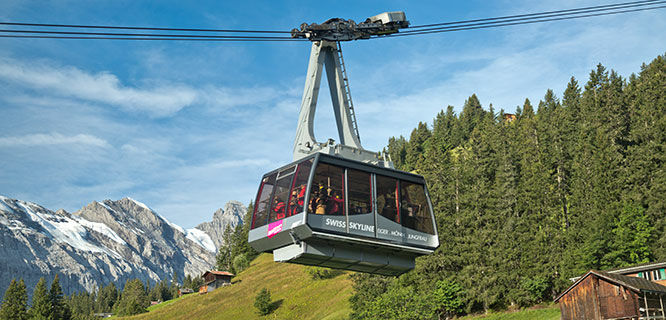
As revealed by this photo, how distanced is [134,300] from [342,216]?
113841 mm

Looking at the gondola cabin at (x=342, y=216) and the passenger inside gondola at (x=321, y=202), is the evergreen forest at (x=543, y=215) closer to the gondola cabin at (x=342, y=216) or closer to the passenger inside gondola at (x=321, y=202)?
the gondola cabin at (x=342, y=216)

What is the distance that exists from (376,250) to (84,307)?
19668cm

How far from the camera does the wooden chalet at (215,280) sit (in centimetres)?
11944

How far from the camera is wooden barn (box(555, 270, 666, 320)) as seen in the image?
1703 inches

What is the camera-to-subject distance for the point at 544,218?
68.0 meters

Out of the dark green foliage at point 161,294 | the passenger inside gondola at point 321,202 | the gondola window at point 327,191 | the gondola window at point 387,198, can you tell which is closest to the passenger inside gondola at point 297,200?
the gondola window at point 327,191

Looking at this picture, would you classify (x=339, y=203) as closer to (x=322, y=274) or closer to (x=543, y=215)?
(x=543, y=215)

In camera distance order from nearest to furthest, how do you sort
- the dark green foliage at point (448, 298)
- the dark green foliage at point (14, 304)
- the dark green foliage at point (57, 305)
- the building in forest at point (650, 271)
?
the building in forest at point (650, 271)
the dark green foliage at point (448, 298)
the dark green foliage at point (14, 304)
the dark green foliage at point (57, 305)

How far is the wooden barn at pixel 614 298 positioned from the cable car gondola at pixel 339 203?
1133 inches

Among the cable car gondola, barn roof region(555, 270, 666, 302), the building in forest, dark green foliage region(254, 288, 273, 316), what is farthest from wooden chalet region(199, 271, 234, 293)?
the cable car gondola

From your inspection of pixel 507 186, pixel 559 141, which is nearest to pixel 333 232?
pixel 507 186

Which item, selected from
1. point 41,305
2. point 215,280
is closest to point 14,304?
point 41,305

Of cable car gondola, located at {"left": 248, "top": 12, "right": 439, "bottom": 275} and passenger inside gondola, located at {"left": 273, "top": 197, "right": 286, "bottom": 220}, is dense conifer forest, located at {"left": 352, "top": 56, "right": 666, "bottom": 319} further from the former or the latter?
passenger inside gondola, located at {"left": 273, "top": 197, "right": 286, "bottom": 220}

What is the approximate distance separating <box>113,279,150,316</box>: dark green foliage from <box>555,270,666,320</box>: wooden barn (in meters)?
90.2
